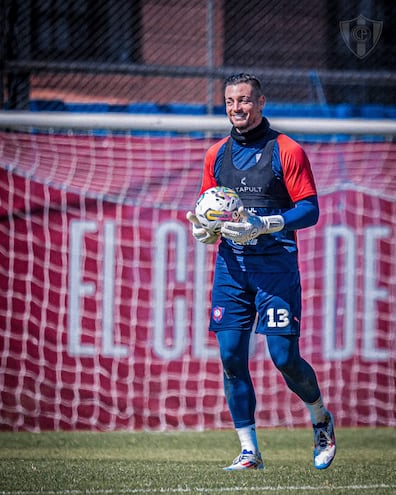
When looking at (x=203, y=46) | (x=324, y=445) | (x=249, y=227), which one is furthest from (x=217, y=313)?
(x=203, y=46)

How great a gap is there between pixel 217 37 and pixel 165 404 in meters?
4.38

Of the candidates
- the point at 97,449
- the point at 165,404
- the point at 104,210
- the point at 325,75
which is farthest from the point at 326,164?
the point at 97,449

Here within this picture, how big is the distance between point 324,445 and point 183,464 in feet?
2.90

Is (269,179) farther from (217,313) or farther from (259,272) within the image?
(217,313)

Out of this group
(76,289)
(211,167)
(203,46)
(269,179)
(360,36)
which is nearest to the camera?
(269,179)

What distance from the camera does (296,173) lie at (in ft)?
17.0

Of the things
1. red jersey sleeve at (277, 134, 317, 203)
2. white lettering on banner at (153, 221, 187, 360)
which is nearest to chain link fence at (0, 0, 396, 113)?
white lettering on banner at (153, 221, 187, 360)

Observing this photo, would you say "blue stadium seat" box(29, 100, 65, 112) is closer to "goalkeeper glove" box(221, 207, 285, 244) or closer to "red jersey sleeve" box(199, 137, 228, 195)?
"red jersey sleeve" box(199, 137, 228, 195)

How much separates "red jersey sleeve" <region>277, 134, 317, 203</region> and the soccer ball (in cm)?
34

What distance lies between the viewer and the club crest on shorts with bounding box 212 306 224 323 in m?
5.30

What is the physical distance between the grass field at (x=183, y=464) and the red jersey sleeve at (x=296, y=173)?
5.03 ft

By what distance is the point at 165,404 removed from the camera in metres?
7.84

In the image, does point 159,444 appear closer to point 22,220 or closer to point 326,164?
point 22,220

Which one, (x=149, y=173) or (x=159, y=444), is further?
(x=149, y=173)
